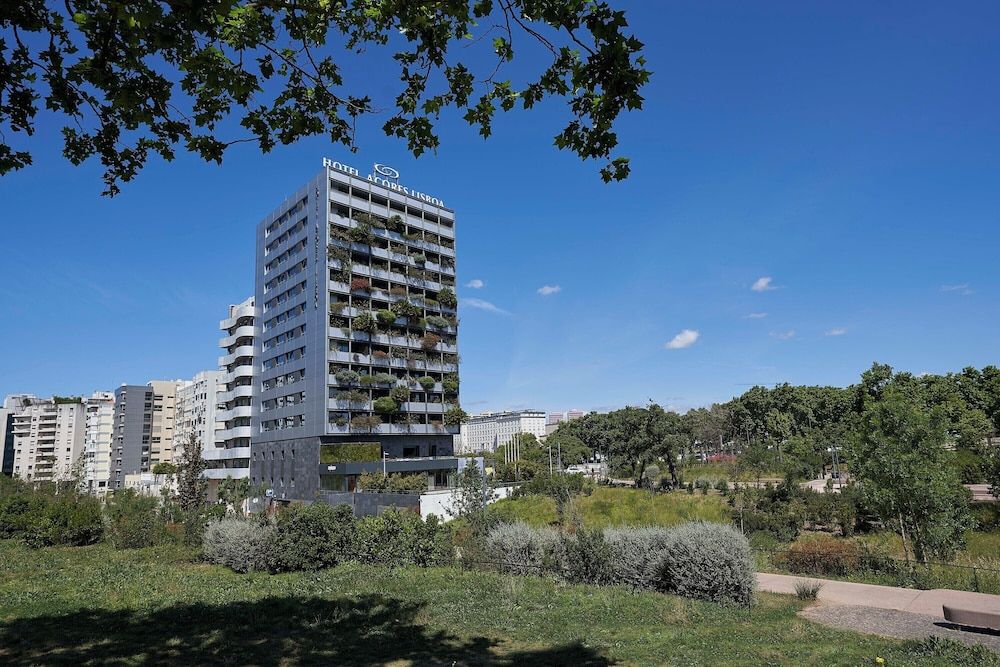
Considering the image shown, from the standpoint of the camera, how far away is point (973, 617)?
10.2 meters

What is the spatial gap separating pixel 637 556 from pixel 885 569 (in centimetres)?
743

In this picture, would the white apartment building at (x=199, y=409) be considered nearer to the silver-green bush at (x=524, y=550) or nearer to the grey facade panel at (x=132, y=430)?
the grey facade panel at (x=132, y=430)

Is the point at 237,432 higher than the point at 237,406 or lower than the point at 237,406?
lower

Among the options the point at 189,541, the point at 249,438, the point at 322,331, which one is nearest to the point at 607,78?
the point at 189,541

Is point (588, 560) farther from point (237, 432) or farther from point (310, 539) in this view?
point (237, 432)

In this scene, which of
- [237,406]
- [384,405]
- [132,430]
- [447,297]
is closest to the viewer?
[384,405]

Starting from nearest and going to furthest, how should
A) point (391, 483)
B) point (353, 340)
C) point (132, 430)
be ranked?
point (391, 483) < point (353, 340) < point (132, 430)

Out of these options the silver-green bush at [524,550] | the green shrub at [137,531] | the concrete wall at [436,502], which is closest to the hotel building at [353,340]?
the concrete wall at [436,502]

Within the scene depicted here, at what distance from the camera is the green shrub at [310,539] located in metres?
18.2

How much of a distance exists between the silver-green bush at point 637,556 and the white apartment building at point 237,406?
5693 centimetres

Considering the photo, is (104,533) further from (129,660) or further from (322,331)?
(322,331)

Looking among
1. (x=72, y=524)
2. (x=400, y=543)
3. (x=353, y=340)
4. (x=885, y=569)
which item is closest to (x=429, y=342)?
(x=353, y=340)

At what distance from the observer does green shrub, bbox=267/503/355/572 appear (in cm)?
1819

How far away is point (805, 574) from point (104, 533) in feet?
92.1
